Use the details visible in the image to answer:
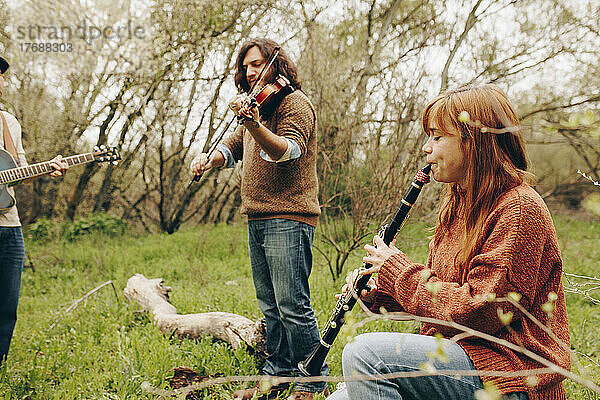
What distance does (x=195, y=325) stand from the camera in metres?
3.21

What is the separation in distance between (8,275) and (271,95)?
Result: 1895 mm

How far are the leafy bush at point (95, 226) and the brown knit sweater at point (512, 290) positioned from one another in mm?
A: 6751

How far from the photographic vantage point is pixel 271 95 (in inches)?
95.3

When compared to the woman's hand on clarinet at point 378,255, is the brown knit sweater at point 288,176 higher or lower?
higher

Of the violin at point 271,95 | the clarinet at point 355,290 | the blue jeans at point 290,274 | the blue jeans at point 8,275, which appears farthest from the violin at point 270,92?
the blue jeans at point 8,275

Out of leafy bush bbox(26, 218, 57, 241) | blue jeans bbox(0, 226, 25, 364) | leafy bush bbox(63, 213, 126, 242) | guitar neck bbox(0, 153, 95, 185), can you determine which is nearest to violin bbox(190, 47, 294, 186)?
guitar neck bbox(0, 153, 95, 185)

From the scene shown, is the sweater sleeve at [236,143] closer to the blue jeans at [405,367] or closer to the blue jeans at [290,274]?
the blue jeans at [290,274]

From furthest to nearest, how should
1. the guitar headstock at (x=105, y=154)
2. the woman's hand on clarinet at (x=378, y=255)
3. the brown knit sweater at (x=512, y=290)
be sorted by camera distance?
1. the guitar headstock at (x=105, y=154)
2. the woman's hand on clarinet at (x=378, y=255)
3. the brown knit sweater at (x=512, y=290)

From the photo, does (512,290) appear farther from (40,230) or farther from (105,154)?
(40,230)

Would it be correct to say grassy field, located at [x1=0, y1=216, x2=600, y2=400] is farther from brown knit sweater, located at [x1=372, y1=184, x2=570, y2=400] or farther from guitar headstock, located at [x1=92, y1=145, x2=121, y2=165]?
guitar headstock, located at [x1=92, y1=145, x2=121, y2=165]

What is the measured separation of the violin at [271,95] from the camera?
7.89 ft

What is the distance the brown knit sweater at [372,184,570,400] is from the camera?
54.4 inches

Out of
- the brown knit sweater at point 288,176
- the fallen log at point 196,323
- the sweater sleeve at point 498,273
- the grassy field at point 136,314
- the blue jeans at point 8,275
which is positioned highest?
the brown knit sweater at point 288,176

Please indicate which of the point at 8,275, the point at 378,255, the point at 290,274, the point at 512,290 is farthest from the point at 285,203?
the point at 8,275
